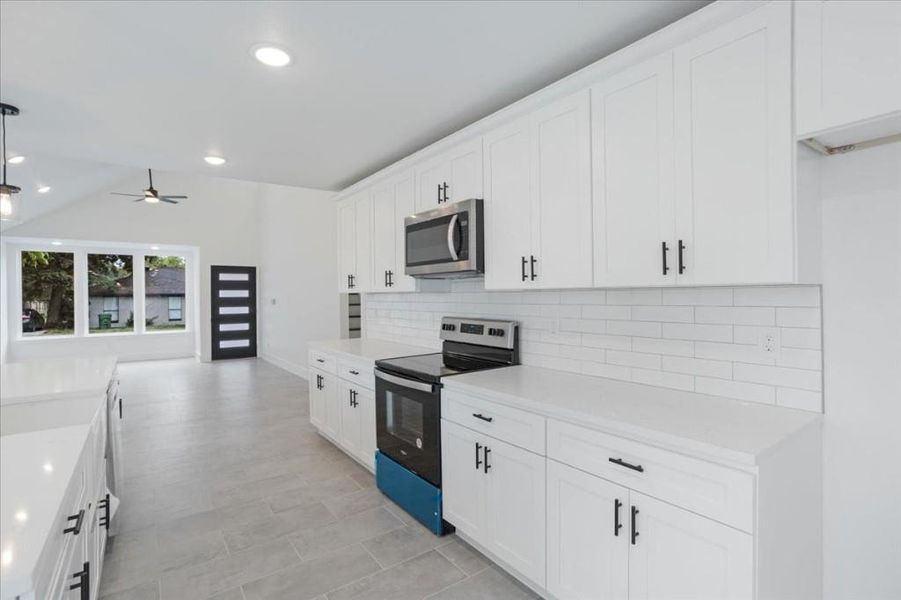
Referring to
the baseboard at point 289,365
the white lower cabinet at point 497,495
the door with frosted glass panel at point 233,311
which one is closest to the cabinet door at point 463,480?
the white lower cabinet at point 497,495

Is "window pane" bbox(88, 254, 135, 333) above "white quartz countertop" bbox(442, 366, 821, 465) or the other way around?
above

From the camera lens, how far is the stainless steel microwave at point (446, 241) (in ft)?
8.73

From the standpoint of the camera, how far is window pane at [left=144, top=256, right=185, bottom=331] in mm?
9711

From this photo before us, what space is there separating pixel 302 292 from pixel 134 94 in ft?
17.9

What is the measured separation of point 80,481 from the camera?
4.74 ft

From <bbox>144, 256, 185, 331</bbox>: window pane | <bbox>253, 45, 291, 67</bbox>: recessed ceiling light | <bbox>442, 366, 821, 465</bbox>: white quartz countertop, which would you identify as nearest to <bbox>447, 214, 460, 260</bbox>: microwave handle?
<bbox>442, 366, 821, 465</bbox>: white quartz countertop

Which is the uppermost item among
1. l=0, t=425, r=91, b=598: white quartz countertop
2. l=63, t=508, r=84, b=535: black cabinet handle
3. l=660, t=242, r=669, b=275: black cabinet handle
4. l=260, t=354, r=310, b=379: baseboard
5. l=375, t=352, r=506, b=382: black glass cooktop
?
l=660, t=242, r=669, b=275: black cabinet handle

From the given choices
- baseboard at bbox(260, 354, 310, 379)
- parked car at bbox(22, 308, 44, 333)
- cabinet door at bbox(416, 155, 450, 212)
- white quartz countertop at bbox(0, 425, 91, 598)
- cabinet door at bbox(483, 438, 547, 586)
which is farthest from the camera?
parked car at bbox(22, 308, 44, 333)

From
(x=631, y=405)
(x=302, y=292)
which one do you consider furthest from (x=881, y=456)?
(x=302, y=292)

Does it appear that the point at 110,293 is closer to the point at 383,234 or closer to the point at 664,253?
the point at 383,234

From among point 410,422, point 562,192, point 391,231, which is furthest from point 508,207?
point 410,422

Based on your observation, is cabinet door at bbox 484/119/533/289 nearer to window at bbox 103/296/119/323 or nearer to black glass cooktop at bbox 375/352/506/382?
black glass cooktop at bbox 375/352/506/382

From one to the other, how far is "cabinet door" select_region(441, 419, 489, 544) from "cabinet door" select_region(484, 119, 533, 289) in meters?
0.86

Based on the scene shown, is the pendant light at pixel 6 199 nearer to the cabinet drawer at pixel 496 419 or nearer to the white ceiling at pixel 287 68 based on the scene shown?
the white ceiling at pixel 287 68
